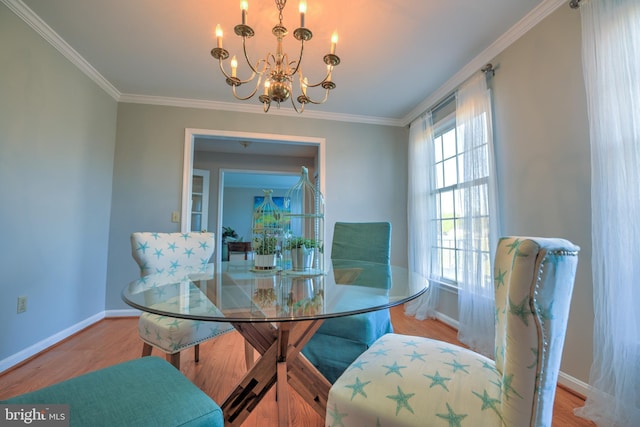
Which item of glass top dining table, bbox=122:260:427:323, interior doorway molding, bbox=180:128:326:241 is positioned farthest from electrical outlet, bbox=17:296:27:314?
interior doorway molding, bbox=180:128:326:241

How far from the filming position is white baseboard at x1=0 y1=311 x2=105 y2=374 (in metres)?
1.76

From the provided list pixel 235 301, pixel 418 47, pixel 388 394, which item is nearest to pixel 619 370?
pixel 388 394

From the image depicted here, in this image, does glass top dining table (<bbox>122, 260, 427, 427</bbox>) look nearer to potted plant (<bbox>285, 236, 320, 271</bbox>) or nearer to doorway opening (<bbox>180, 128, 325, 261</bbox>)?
potted plant (<bbox>285, 236, 320, 271</bbox>)

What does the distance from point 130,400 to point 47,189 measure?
2178mm

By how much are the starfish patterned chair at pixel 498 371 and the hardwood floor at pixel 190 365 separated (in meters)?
0.67

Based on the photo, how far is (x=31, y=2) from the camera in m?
1.74

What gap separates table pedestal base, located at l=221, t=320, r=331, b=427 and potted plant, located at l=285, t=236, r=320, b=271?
40cm

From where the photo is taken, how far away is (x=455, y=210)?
2566 mm

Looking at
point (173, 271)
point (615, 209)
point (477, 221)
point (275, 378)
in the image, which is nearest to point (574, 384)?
point (615, 209)

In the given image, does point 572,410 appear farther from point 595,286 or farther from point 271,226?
point 271,226

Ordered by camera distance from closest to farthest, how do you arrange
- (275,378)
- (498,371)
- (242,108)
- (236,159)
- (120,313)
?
1. (498,371)
2. (275,378)
3. (120,313)
4. (242,108)
5. (236,159)

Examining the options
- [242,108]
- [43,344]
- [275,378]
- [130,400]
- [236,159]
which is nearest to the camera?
[130,400]

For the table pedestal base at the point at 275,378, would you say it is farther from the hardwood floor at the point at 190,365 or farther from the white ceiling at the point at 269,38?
the white ceiling at the point at 269,38

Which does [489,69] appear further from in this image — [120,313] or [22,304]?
[120,313]
